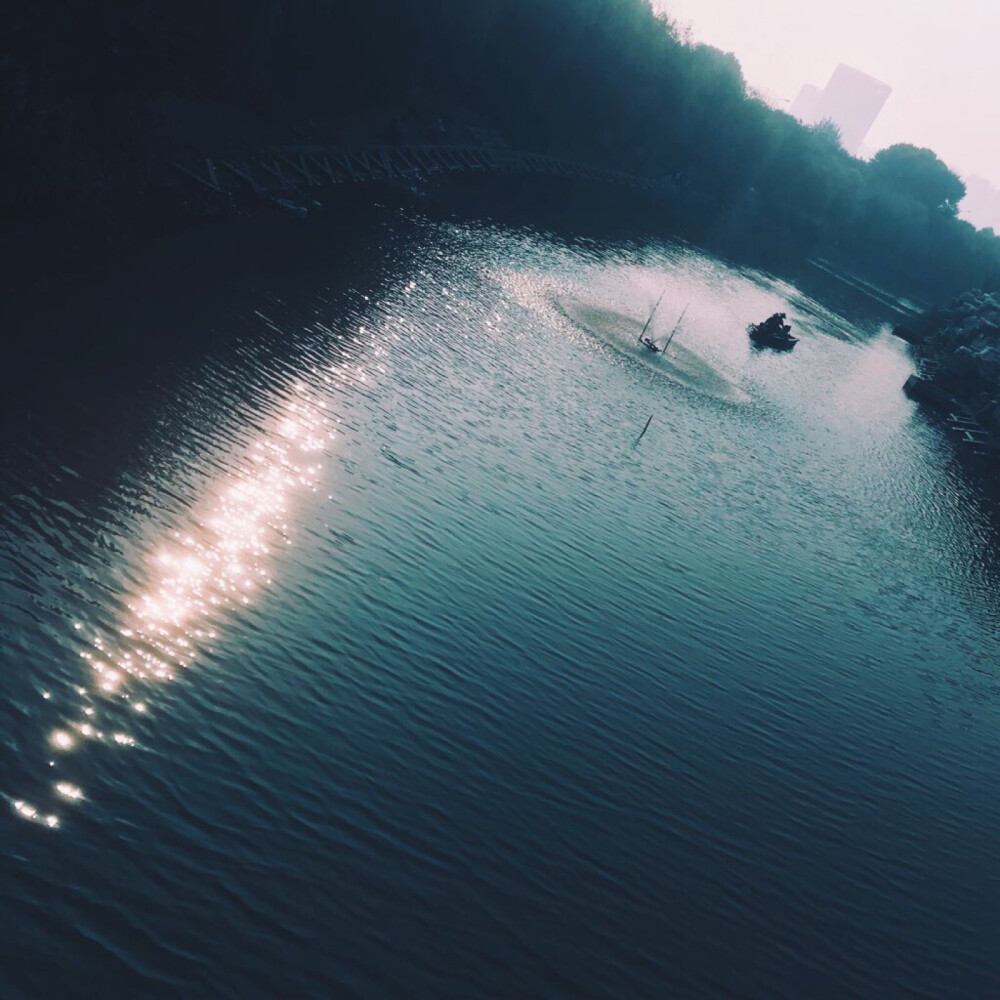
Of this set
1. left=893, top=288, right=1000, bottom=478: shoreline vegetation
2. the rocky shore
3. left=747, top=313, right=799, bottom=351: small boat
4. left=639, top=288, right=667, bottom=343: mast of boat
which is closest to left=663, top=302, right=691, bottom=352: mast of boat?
left=639, top=288, right=667, bottom=343: mast of boat

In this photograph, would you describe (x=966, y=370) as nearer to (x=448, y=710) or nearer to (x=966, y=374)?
(x=966, y=374)

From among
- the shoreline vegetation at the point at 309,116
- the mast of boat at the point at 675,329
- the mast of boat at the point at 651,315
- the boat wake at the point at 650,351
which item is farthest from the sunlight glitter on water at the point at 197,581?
the mast of boat at the point at 651,315

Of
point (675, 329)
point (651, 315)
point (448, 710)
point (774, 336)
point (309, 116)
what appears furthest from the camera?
point (774, 336)

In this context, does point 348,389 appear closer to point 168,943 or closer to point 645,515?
point 645,515

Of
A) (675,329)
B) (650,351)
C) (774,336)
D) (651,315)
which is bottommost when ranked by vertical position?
(650,351)

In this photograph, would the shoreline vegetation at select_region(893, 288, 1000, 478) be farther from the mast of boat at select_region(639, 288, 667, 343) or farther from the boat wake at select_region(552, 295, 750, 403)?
the mast of boat at select_region(639, 288, 667, 343)

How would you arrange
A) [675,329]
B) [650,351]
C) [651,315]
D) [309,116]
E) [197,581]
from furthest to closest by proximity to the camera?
[651,315] → [309,116] → [675,329] → [650,351] → [197,581]

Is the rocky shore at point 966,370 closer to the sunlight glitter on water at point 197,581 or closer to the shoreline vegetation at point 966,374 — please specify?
the shoreline vegetation at point 966,374

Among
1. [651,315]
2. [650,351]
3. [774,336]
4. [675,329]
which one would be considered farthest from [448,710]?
[774,336]
